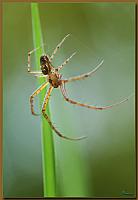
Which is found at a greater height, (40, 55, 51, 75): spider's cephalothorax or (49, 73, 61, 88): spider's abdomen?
(40, 55, 51, 75): spider's cephalothorax

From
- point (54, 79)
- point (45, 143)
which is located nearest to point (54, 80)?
point (54, 79)

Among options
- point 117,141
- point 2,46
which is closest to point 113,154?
point 117,141

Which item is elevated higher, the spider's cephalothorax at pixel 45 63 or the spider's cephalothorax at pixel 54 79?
the spider's cephalothorax at pixel 45 63

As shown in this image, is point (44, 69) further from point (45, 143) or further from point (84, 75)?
point (45, 143)

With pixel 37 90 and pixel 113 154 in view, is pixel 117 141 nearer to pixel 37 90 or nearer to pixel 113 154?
pixel 113 154
